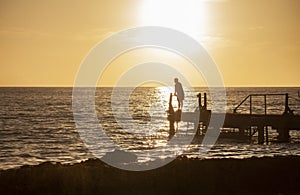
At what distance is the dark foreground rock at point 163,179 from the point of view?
1834cm

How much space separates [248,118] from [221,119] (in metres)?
2.45

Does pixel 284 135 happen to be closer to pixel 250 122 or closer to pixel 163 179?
pixel 250 122

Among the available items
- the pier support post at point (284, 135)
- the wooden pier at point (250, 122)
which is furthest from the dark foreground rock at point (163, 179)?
the pier support post at point (284, 135)

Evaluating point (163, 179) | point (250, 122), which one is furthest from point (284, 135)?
point (163, 179)

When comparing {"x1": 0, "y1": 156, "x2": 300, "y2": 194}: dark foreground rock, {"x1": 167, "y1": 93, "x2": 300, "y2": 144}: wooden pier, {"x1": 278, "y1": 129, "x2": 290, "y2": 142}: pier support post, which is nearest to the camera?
{"x1": 0, "y1": 156, "x2": 300, "y2": 194}: dark foreground rock

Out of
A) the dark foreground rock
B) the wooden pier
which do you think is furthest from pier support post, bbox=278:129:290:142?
the dark foreground rock

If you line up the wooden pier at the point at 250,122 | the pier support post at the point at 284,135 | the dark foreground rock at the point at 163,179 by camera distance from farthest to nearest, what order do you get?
the pier support post at the point at 284,135 < the wooden pier at the point at 250,122 < the dark foreground rock at the point at 163,179

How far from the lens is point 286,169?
21.2 m

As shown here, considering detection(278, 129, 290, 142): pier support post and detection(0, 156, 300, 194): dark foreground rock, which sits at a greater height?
detection(278, 129, 290, 142): pier support post

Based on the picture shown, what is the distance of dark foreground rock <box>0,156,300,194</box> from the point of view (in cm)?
1834

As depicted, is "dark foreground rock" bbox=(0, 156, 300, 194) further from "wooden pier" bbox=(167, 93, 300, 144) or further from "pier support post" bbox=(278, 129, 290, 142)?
"pier support post" bbox=(278, 129, 290, 142)

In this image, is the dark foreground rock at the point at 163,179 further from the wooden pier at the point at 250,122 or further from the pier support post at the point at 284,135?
the pier support post at the point at 284,135

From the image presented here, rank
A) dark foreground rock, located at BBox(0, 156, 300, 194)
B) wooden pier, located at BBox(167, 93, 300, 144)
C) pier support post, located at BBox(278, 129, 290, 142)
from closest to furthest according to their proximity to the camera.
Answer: dark foreground rock, located at BBox(0, 156, 300, 194), wooden pier, located at BBox(167, 93, 300, 144), pier support post, located at BBox(278, 129, 290, 142)

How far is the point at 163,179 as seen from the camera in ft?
64.1
